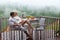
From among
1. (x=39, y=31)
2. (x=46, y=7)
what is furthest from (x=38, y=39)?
(x=46, y=7)

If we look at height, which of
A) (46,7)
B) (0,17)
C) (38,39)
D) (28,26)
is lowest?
(38,39)

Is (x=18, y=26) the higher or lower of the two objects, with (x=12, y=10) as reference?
lower

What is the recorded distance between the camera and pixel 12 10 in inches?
85.0

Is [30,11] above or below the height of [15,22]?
above

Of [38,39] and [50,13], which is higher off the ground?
[50,13]

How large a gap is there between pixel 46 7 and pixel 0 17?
69 centimetres

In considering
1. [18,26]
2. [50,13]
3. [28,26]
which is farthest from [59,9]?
[18,26]

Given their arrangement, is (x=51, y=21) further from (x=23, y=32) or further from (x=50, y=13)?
(x=23, y=32)

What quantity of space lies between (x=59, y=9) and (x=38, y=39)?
1.79 ft

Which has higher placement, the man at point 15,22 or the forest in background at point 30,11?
the forest in background at point 30,11

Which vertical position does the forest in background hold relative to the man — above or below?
above

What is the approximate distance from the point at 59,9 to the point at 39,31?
1.45ft

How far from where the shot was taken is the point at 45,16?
218 centimetres

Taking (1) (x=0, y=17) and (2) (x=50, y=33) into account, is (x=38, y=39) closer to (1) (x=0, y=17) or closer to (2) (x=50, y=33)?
(2) (x=50, y=33)
